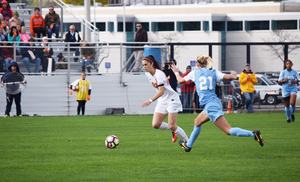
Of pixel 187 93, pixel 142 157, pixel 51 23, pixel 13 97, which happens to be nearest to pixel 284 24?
pixel 51 23

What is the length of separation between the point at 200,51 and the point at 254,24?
9.42 meters

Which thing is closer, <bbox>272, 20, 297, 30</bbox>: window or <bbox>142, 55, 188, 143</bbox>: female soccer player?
<bbox>142, 55, 188, 143</bbox>: female soccer player

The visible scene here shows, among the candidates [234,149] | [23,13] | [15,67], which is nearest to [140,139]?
[234,149]

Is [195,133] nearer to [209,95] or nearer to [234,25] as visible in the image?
[209,95]

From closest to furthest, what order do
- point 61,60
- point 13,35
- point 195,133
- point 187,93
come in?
point 195,133 → point 187,93 → point 13,35 → point 61,60

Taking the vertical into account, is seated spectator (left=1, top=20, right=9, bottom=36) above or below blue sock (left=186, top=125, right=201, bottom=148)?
above

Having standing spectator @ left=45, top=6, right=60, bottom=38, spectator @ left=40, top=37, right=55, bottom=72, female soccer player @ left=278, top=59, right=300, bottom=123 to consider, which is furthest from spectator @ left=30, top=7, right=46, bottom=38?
female soccer player @ left=278, top=59, right=300, bottom=123

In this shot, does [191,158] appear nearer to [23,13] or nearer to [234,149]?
[234,149]

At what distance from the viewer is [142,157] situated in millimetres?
7887

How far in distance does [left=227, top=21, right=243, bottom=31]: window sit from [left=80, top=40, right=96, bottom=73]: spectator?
3700 cm

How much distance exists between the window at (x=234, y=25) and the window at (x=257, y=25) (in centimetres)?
103

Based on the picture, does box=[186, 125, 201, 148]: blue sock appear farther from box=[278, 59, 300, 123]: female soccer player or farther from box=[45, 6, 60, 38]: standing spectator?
box=[45, 6, 60, 38]: standing spectator

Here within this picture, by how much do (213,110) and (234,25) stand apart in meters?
48.3

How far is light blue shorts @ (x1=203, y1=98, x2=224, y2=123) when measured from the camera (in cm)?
762
